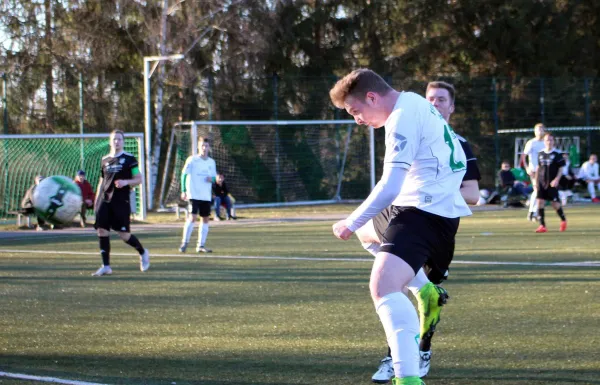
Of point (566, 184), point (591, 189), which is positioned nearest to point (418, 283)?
point (566, 184)

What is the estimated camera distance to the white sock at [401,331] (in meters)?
5.18

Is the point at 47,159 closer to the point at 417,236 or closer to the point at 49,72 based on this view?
the point at 49,72

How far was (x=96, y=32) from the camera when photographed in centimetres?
3622

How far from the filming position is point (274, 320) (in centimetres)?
891

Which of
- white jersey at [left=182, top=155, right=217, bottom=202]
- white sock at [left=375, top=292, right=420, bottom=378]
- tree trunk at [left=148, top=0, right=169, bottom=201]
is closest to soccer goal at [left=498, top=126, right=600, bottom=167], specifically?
tree trunk at [left=148, top=0, right=169, bottom=201]

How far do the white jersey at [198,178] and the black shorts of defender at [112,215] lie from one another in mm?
4046

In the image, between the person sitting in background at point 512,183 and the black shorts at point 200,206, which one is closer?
the black shorts at point 200,206

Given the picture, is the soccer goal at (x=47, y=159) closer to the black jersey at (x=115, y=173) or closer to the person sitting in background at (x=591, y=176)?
the black jersey at (x=115, y=173)

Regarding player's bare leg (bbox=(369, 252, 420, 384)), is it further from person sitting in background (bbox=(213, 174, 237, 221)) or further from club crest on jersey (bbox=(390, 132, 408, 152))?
person sitting in background (bbox=(213, 174, 237, 221))

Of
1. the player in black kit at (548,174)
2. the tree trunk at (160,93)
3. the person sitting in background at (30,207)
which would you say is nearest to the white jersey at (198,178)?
the player in black kit at (548,174)

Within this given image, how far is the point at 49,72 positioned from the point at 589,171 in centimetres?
1881

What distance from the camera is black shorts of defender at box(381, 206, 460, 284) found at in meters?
5.41

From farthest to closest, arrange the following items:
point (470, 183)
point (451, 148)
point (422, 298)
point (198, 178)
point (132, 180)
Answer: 1. point (198, 178)
2. point (132, 180)
3. point (470, 183)
4. point (422, 298)
5. point (451, 148)

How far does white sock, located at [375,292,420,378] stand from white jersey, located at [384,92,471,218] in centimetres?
59
